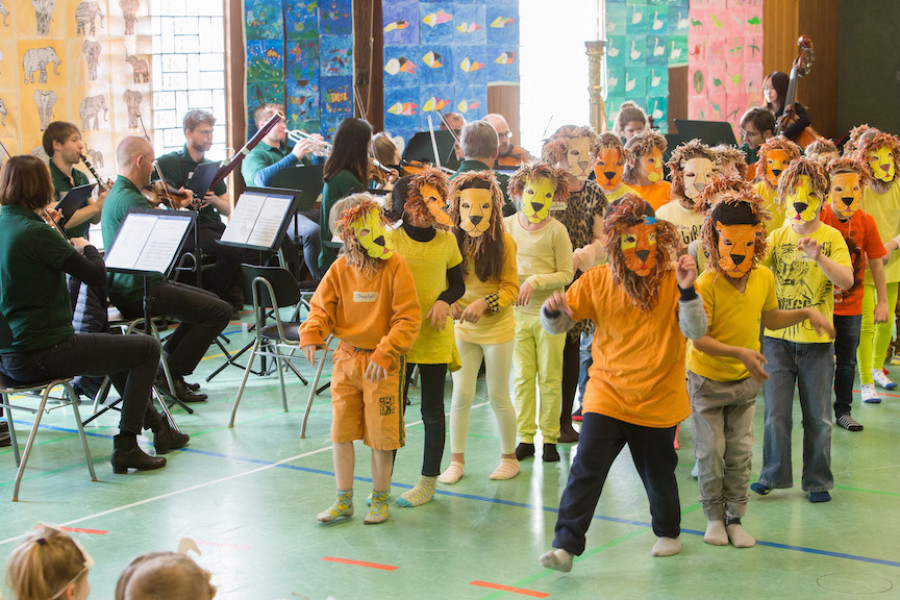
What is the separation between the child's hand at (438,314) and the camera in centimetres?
437

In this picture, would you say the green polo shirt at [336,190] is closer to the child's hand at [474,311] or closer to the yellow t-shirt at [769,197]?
the child's hand at [474,311]

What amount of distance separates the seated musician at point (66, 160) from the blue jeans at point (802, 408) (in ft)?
15.2

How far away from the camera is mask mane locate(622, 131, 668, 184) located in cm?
571

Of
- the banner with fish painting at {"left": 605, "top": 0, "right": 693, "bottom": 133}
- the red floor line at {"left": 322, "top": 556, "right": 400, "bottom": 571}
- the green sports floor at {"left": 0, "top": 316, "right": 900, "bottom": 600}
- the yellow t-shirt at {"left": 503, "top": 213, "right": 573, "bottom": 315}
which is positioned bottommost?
the red floor line at {"left": 322, "top": 556, "right": 400, "bottom": 571}

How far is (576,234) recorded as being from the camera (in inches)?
202

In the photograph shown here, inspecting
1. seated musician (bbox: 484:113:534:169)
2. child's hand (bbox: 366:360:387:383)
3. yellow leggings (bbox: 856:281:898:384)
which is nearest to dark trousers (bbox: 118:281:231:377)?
child's hand (bbox: 366:360:387:383)

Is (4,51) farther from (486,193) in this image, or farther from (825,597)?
(825,597)

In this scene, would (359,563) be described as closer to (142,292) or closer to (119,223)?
(142,292)

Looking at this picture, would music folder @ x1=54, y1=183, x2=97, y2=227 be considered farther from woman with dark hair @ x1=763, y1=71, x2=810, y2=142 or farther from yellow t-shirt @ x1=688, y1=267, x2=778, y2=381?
woman with dark hair @ x1=763, y1=71, x2=810, y2=142

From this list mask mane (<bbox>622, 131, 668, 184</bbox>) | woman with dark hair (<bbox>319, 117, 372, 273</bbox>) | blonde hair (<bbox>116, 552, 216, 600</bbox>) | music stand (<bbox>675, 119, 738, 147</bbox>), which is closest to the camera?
blonde hair (<bbox>116, 552, 216, 600</bbox>)

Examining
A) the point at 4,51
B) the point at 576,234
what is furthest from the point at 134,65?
the point at 576,234

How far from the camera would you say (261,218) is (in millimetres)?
6395

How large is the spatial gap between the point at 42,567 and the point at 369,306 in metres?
2.20

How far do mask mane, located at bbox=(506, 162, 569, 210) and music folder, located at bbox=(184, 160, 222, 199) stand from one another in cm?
379
